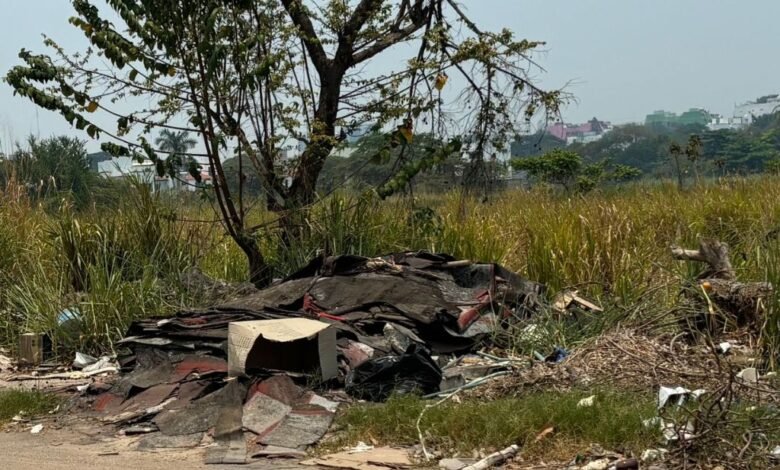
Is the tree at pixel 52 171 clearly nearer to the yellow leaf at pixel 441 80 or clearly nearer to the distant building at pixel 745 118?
the yellow leaf at pixel 441 80

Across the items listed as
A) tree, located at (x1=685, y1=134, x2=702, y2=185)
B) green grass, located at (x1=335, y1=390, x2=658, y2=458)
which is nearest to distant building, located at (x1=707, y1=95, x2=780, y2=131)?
tree, located at (x1=685, y1=134, x2=702, y2=185)

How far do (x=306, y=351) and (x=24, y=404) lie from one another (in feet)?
7.40

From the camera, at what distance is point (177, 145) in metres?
10.8

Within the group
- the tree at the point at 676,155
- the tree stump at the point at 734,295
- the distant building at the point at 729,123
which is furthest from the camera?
the distant building at the point at 729,123

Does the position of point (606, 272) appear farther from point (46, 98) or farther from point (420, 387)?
point (46, 98)

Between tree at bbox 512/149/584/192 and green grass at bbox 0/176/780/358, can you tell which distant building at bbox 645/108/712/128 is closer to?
tree at bbox 512/149/584/192

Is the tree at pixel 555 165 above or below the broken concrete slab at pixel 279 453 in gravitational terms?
above

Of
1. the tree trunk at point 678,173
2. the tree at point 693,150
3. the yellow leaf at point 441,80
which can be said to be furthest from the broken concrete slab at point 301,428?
the tree at point 693,150

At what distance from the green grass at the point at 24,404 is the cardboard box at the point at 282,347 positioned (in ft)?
5.18

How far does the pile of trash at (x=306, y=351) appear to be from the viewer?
6.03 metres

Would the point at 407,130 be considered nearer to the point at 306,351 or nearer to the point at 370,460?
the point at 306,351

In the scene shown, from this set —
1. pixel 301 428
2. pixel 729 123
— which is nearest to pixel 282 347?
pixel 301 428

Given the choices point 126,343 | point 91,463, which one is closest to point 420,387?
point 91,463

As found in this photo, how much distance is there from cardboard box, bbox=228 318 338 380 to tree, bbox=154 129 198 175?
3610mm
